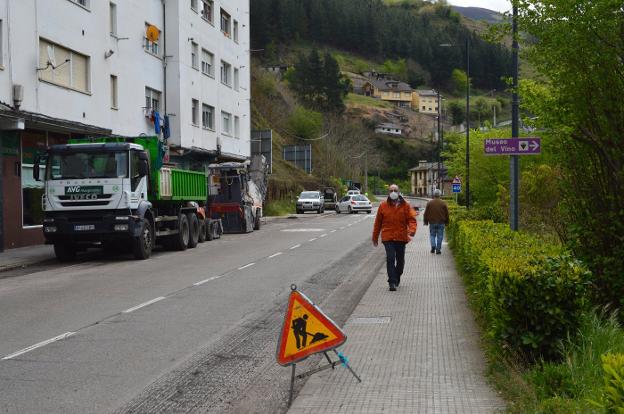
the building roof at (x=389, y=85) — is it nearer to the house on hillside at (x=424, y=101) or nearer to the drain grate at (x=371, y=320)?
the house on hillside at (x=424, y=101)

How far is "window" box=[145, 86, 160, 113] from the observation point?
30.9m

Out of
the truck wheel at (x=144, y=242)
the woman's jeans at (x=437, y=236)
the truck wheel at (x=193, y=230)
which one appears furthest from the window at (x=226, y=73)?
the woman's jeans at (x=437, y=236)

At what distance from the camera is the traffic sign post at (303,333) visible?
5.80m

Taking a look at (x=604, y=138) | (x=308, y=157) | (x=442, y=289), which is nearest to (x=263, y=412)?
(x=604, y=138)

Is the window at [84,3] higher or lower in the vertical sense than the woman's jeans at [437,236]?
higher

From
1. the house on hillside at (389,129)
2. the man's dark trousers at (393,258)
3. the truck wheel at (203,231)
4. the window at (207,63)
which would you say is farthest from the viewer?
the house on hillside at (389,129)

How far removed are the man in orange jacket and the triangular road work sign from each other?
597 cm

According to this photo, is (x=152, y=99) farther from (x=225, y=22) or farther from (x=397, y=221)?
(x=397, y=221)

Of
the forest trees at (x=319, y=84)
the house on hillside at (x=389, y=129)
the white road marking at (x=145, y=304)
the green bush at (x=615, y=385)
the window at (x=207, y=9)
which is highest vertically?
the forest trees at (x=319, y=84)

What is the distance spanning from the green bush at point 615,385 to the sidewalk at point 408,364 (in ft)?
5.64

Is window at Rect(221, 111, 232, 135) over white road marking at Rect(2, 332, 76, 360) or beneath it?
over

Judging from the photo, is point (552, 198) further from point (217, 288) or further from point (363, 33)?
point (363, 33)

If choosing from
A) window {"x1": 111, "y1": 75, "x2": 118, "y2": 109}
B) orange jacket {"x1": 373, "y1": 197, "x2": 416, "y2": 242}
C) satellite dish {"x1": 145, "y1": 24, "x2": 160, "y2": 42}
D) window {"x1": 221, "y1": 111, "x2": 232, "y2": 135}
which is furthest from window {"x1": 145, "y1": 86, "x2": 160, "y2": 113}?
orange jacket {"x1": 373, "y1": 197, "x2": 416, "y2": 242}

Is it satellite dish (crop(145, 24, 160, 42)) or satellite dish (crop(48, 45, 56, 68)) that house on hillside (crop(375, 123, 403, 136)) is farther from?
satellite dish (crop(48, 45, 56, 68))
